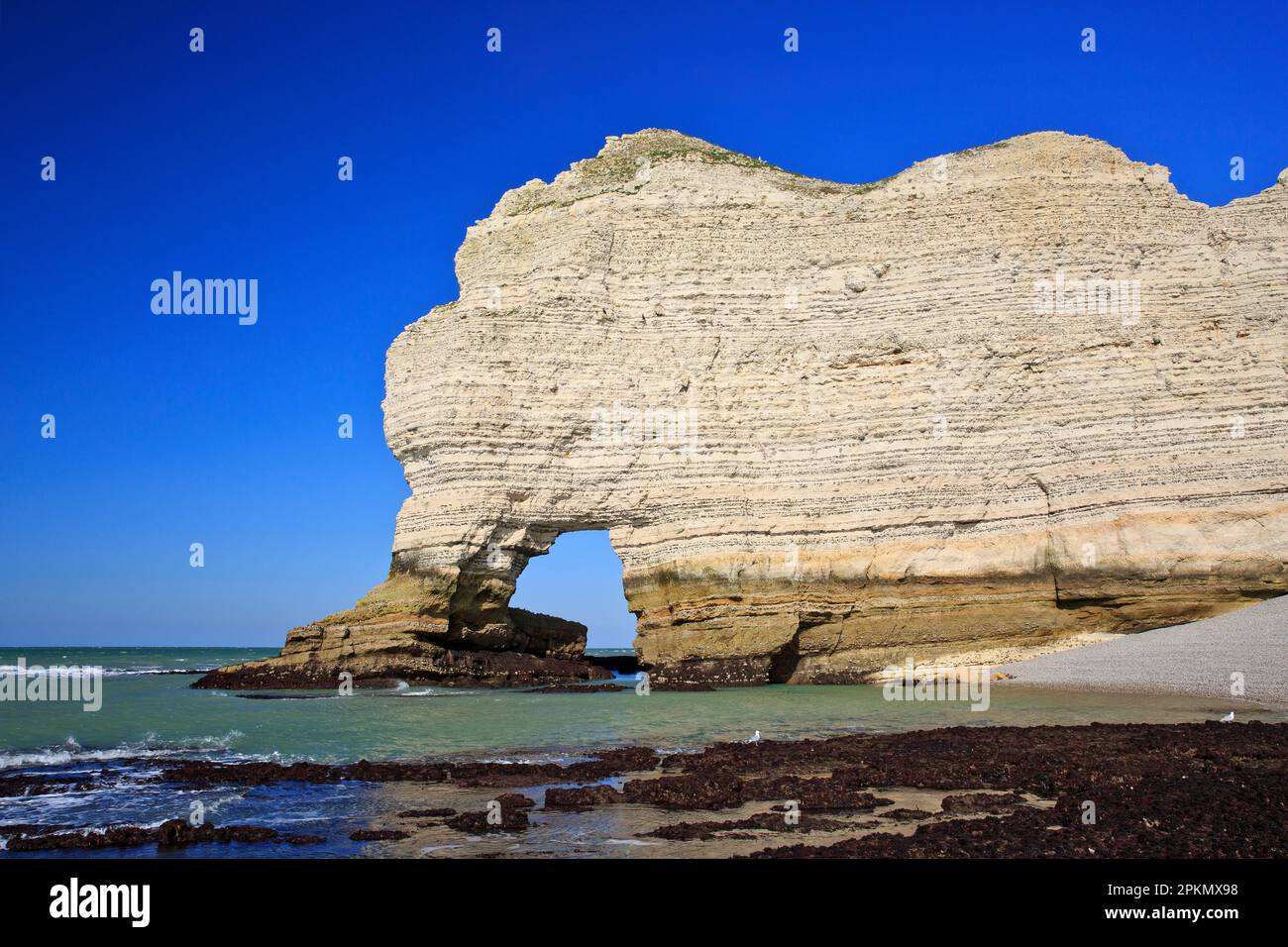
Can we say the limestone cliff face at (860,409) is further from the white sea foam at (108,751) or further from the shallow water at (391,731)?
the white sea foam at (108,751)

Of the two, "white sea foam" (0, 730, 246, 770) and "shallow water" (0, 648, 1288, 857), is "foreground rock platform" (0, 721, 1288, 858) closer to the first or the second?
"shallow water" (0, 648, 1288, 857)

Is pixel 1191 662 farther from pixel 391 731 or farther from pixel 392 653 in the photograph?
pixel 392 653

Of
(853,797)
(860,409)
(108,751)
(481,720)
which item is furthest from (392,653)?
(853,797)

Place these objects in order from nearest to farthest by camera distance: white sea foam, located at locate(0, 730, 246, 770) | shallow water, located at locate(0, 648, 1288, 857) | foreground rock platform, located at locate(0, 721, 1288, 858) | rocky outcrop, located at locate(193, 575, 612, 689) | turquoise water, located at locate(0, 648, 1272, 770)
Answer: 1. foreground rock platform, located at locate(0, 721, 1288, 858)
2. shallow water, located at locate(0, 648, 1288, 857)
3. white sea foam, located at locate(0, 730, 246, 770)
4. turquoise water, located at locate(0, 648, 1272, 770)
5. rocky outcrop, located at locate(193, 575, 612, 689)

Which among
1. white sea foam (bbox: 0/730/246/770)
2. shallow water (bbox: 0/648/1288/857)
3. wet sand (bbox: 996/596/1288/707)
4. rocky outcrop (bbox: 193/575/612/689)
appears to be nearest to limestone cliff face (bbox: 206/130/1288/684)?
rocky outcrop (bbox: 193/575/612/689)

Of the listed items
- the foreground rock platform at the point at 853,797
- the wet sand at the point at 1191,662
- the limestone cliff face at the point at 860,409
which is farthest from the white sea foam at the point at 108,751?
the wet sand at the point at 1191,662
